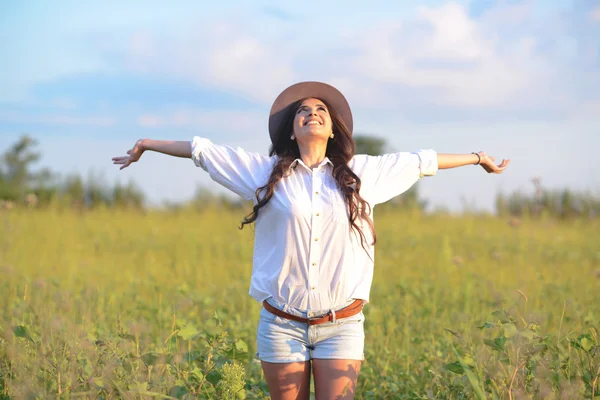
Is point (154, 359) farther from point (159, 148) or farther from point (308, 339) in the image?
point (159, 148)

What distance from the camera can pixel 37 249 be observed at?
11.1 m

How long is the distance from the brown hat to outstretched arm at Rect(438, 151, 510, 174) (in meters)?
0.60

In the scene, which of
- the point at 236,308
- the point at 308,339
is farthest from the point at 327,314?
the point at 236,308

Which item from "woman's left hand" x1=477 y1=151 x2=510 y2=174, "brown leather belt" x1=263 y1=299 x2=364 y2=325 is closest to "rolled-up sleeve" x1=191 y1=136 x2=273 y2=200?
"brown leather belt" x1=263 y1=299 x2=364 y2=325

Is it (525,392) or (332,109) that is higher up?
(332,109)

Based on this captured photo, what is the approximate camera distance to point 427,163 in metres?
4.02

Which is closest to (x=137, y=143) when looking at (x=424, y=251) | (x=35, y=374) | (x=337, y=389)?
(x=35, y=374)

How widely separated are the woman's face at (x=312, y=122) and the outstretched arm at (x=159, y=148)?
2.15ft

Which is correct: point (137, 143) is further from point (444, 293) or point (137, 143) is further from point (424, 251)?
point (424, 251)

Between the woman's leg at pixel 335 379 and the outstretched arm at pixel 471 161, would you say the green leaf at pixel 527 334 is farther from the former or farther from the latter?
the outstretched arm at pixel 471 161

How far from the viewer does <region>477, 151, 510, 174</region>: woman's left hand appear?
428 centimetres

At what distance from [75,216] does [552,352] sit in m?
12.2

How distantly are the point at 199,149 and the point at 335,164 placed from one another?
79 cm

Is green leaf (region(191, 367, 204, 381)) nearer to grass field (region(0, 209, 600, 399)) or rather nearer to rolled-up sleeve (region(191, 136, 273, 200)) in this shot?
grass field (region(0, 209, 600, 399))
